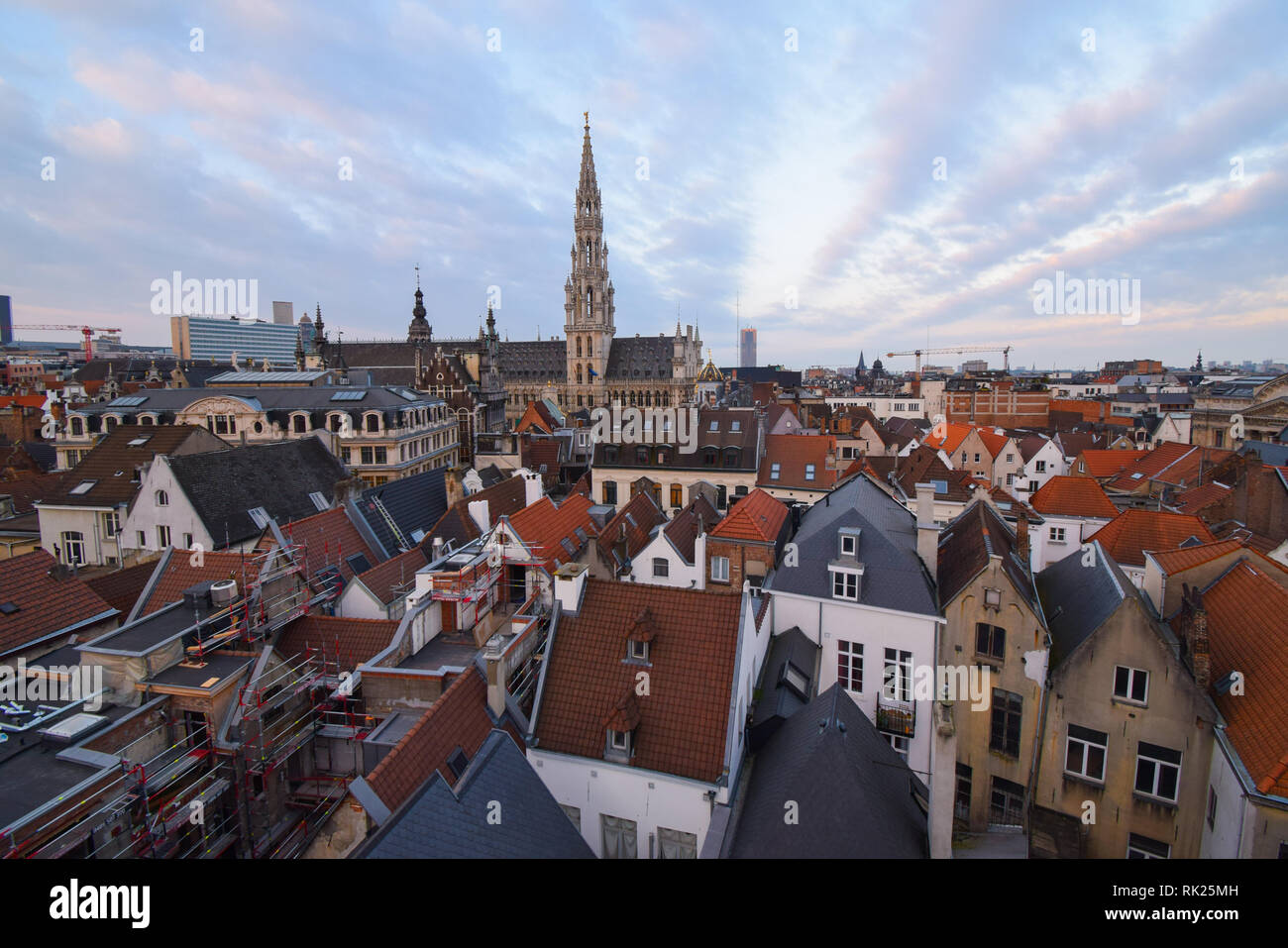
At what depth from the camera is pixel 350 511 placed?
1198 inches

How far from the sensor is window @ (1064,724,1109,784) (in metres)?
18.3

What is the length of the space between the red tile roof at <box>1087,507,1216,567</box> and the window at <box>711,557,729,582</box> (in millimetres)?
18876

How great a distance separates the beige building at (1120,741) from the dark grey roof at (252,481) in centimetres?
3458

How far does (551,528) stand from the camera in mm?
27578

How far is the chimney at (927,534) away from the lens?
24016mm

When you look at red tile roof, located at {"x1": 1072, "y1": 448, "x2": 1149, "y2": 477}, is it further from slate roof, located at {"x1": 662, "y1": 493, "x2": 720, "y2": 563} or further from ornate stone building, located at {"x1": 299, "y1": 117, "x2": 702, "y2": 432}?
ornate stone building, located at {"x1": 299, "y1": 117, "x2": 702, "y2": 432}

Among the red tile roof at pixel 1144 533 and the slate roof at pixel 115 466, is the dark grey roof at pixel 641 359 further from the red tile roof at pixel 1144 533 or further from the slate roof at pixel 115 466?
the red tile roof at pixel 1144 533

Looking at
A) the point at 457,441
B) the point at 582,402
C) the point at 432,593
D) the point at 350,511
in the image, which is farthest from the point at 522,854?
the point at 582,402

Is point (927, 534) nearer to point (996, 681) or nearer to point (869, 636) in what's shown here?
point (869, 636)

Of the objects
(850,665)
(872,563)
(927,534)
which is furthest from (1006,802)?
(927,534)

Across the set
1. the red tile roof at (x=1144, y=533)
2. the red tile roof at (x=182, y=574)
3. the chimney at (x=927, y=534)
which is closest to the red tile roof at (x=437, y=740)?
the red tile roof at (x=182, y=574)

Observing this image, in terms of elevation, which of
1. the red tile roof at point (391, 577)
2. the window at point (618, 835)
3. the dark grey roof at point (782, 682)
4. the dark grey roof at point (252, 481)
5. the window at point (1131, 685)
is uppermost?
the dark grey roof at point (252, 481)

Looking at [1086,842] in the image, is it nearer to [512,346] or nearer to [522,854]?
[522,854]

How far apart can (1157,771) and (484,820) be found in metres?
18.0
